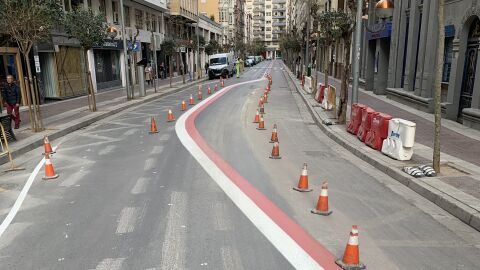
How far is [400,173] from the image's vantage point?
8102 mm

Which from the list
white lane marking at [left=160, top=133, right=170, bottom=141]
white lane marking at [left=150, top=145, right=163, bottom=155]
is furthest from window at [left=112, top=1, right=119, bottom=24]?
white lane marking at [left=150, top=145, right=163, bottom=155]

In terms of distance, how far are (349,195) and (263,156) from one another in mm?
3056

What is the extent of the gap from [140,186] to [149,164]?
1.62 m

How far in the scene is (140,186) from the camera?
7637 millimetres

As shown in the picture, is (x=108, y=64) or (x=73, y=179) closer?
(x=73, y=179)

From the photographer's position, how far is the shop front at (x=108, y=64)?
28.9 metres

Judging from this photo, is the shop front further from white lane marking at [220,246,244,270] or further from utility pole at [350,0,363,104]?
white lane marking at [220,246,244,270]

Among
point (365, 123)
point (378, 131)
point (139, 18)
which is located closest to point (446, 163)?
point (378, 131)

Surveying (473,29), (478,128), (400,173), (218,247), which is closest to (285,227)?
(218,247)

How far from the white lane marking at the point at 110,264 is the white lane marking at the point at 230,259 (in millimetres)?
1212

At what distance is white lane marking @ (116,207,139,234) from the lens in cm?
572

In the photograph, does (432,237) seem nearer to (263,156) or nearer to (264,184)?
(264,184)

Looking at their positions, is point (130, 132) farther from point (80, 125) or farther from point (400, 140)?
point (400, 140)

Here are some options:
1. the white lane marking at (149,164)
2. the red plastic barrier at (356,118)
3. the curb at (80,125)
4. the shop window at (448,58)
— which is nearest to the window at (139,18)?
the curb at (80,125)
